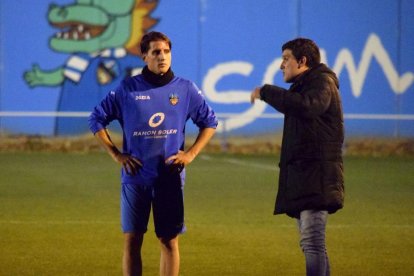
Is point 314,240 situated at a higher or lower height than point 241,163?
lower

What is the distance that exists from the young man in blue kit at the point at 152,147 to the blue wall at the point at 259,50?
56.6 feet

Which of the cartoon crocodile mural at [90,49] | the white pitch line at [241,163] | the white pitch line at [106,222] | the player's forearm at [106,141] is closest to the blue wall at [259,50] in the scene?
the cartoon crocodile mural at [90,49]

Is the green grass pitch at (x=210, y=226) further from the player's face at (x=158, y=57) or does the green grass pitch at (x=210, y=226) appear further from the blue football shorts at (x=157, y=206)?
the player's face at (x=158, y=57)

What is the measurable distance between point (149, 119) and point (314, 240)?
1.44 m

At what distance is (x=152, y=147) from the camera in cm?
731

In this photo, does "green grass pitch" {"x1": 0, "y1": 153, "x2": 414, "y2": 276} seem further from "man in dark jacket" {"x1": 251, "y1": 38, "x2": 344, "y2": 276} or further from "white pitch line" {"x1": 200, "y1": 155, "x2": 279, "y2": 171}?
"man in dark jacket" {"x1": 251, "y1": 38, "x2": 344, "y2": 276}

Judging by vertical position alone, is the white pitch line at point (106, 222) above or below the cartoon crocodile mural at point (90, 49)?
below

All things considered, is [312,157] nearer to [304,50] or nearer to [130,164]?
[304,50]

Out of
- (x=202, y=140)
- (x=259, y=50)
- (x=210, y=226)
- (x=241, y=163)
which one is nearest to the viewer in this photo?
(x=202, y=140)

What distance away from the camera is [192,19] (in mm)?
24969

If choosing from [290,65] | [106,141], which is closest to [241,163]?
[106,141]

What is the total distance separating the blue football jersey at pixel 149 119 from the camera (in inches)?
287

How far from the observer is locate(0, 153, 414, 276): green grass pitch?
9375 mm

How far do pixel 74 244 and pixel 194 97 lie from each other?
11.3 ft
